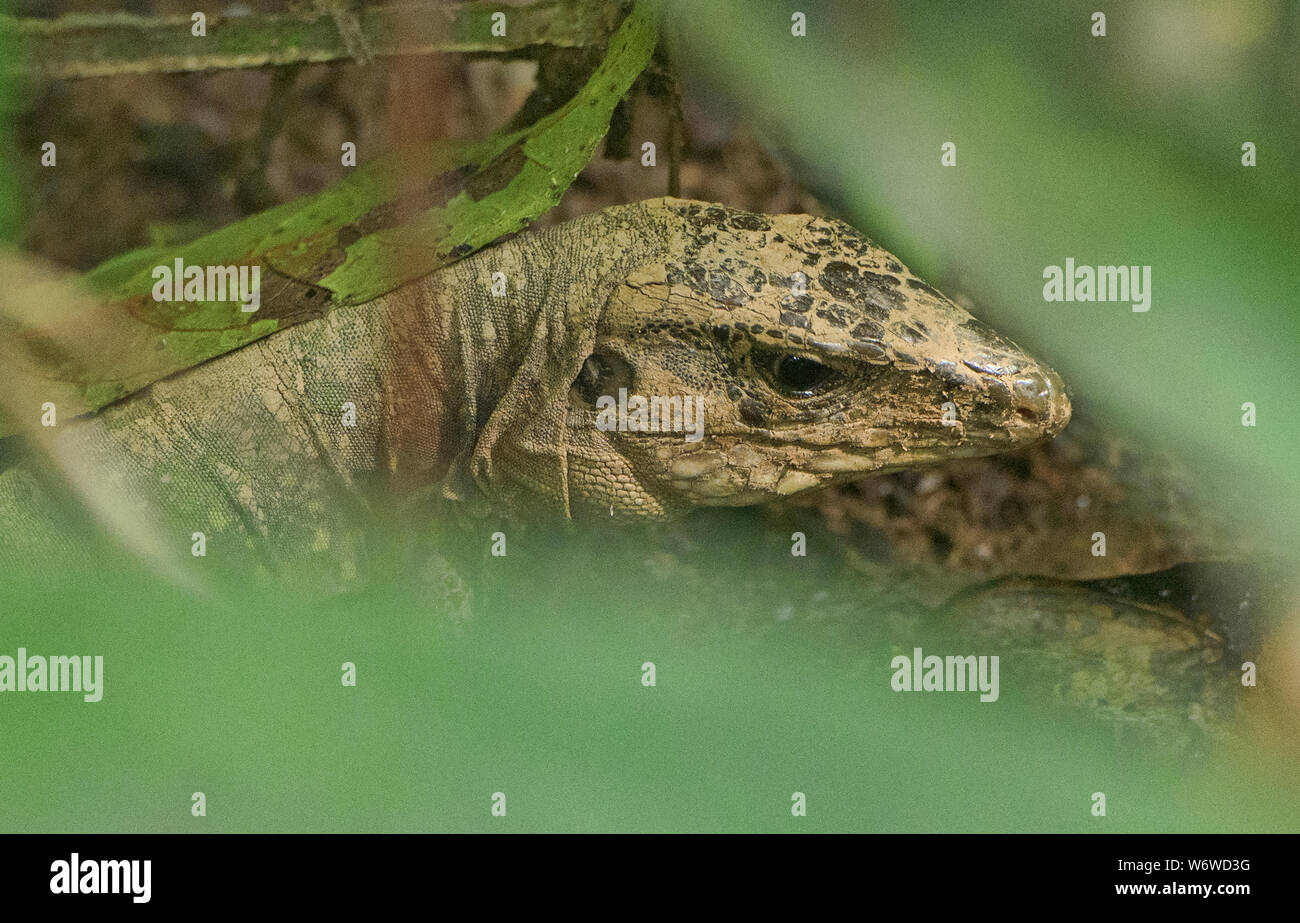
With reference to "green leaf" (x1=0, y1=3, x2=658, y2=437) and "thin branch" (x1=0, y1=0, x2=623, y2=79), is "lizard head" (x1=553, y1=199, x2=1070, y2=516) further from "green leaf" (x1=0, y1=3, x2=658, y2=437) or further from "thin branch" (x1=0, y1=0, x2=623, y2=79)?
"thin branch" (x1=0, y1=0, x2=623, y2=79)

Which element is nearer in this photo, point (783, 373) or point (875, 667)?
point (783, 373)

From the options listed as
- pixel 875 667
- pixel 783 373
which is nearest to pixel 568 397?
pixel 783 373

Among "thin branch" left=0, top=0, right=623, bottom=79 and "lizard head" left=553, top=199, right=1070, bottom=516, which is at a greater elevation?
"thin branch" left=0, top=0, right=623, bottom=79

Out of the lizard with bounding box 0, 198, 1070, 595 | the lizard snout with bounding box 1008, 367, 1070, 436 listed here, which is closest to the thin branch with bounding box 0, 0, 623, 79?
the lizard with bounding box 0, 198, 1070, 595

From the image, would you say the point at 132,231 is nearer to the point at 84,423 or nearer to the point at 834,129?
the point at 84,423

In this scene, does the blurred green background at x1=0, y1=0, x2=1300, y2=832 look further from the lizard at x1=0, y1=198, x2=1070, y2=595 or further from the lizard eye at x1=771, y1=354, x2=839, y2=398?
the lizard eye at x1=771, y1=354, x2=839, y2=398

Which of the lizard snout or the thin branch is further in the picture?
the thin branch

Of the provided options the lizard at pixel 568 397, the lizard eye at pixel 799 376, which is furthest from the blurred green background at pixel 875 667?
the lizard eye at pixel 799 376

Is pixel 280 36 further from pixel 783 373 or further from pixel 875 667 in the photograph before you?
pixel 875 667
